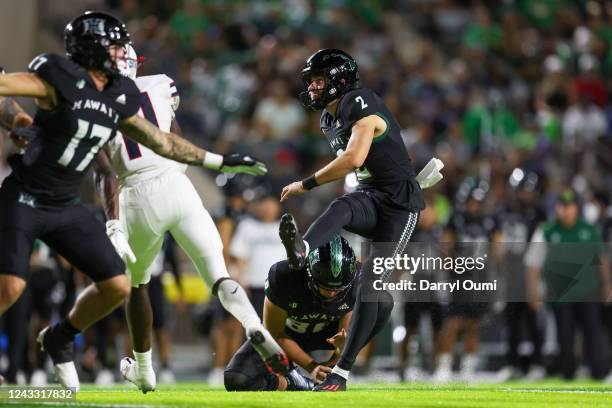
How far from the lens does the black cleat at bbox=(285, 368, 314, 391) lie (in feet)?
25.4

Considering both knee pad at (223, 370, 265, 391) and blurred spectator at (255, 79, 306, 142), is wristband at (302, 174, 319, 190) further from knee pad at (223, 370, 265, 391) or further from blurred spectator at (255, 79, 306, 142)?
blurred spectator at (255, 79, 306, 142)

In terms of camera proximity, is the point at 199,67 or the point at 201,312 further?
the point at 199,67

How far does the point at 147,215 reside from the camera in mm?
7617

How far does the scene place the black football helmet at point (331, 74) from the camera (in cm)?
793

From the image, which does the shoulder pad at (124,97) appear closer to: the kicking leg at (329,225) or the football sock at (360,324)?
the kicking leg at (329,225)

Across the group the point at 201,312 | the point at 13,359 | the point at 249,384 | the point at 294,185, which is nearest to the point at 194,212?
the point at 294,185

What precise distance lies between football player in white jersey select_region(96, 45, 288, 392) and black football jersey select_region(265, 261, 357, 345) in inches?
14.5

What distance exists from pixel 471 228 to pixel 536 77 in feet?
13.9

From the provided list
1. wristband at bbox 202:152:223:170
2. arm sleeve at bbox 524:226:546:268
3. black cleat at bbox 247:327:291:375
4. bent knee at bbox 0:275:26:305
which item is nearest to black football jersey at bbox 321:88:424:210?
wristband at bbox 202:152:223:170

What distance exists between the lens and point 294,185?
7441mm

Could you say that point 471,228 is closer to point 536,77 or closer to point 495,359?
point 495,359

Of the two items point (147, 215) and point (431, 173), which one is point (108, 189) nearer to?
point (147, 215)

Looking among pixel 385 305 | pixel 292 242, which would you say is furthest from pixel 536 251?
pixel 292 242

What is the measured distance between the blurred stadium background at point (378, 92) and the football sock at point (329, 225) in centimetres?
462
